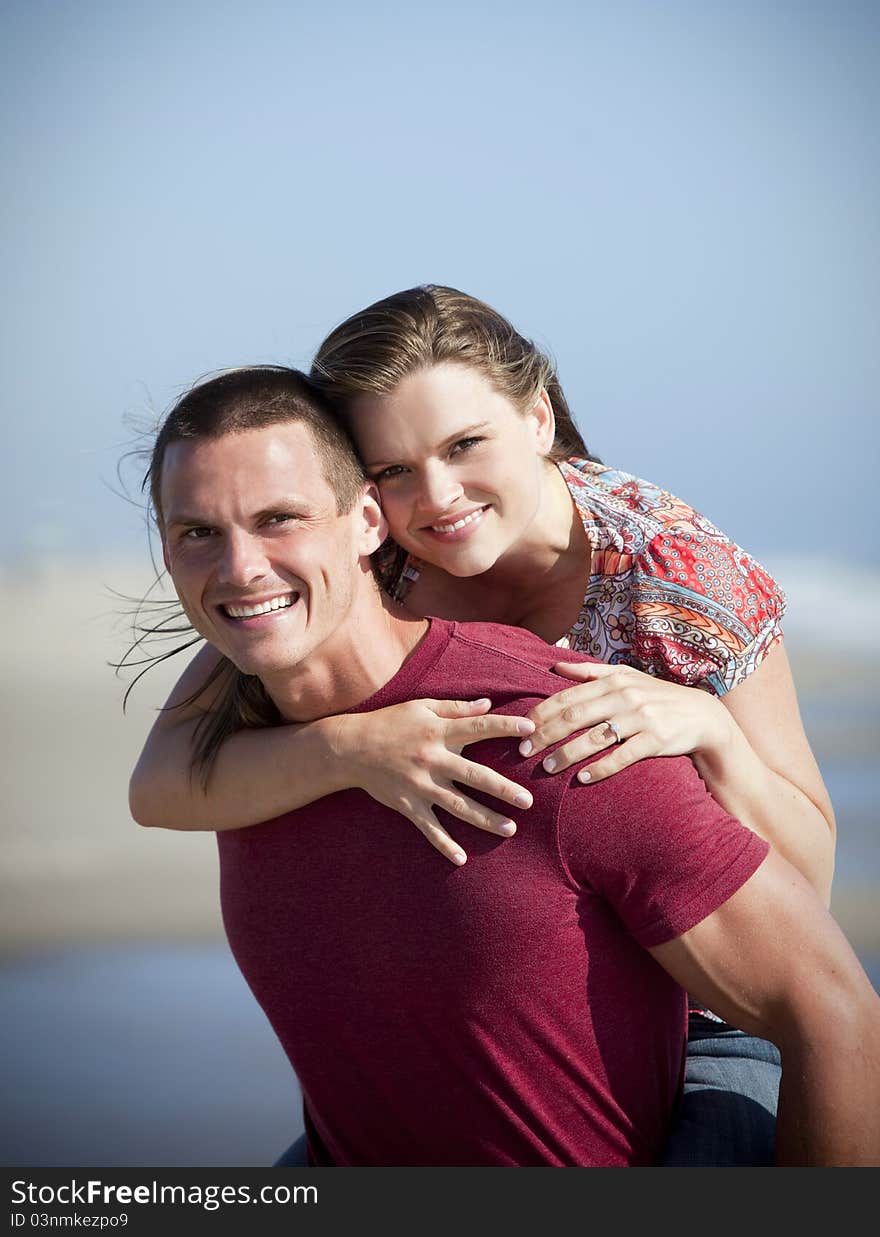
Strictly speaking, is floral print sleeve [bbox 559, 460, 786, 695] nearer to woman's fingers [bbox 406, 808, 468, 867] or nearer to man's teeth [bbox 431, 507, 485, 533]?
man's teeth [bbox 431, 507, 485, 533]

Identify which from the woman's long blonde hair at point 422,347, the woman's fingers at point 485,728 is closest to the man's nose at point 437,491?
the woman's long blonde hair at point 422,347

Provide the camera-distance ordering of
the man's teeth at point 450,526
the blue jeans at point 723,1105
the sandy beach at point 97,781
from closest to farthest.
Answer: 1. the blue jeans at point 723,1105
2. the man's teeth at point 450,526
3. the sandy beach at point 97,781

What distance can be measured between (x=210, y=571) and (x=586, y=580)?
93cm

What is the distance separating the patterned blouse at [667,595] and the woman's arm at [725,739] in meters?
0.09

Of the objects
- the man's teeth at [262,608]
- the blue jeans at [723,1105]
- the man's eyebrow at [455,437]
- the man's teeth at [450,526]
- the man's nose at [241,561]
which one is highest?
the man's eyebrow at [455,437]

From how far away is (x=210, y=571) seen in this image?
231cm

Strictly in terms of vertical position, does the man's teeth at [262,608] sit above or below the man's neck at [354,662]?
above

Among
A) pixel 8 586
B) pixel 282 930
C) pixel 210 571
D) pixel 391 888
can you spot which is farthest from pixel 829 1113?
pixel 8 586

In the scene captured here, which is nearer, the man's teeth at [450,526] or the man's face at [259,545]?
the man's face at [259,545]

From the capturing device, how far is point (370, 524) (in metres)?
2.51

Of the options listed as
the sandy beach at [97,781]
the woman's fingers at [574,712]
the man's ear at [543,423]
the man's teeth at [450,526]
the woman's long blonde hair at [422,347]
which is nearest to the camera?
the woman's fingers at [574,712]

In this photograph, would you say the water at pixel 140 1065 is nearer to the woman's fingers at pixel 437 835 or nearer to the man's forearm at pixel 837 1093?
the woman's fingers at pixel 437 835

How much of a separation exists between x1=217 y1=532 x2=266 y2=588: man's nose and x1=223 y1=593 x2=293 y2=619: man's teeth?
37 millimetres

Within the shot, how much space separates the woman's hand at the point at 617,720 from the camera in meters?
2.08
